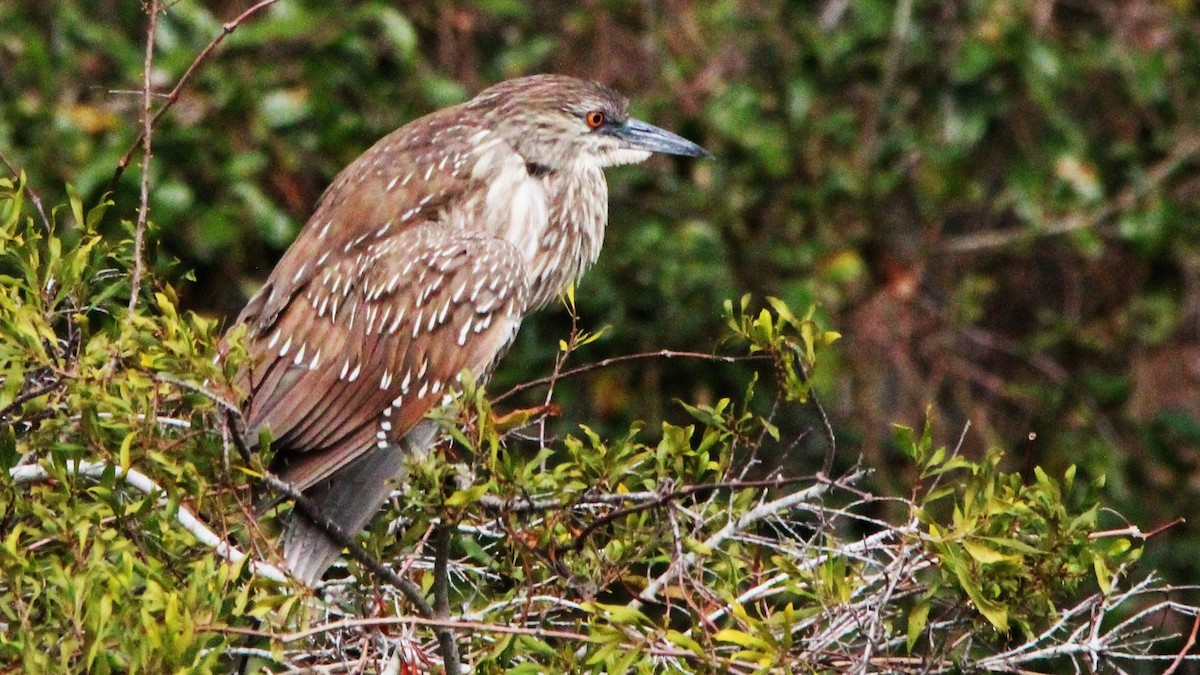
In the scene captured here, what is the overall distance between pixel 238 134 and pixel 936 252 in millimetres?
2620

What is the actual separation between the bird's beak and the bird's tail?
1.12 meters

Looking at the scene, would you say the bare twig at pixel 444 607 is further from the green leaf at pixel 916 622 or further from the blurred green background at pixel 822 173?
the blurred green background at pixel 822 173

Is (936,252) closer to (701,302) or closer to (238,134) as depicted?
(701,302)

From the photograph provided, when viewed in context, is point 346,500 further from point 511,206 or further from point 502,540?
point 511,206

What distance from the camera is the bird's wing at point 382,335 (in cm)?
413

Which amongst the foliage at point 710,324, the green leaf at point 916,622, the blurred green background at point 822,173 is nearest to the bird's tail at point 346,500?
the foliage at point 710,324

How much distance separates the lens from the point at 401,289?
4266mm

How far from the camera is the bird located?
4.09m

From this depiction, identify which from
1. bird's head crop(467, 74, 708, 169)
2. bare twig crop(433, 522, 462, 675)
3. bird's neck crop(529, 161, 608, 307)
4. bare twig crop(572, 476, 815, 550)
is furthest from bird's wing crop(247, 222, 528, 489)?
bare twig crop(572, 476, 815, 550)

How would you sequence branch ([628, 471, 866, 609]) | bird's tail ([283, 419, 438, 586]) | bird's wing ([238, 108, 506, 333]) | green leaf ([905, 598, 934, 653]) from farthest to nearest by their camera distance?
bird's wing ([238, 108, 506, 333]) → bird's tail ([283, 419, 438, 586]) → branch ([628, 471, 866, 609]) → green leaf ([905, 598, 934, 653])

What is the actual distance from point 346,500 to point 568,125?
1.28 m

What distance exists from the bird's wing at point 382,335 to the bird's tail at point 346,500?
5 cm

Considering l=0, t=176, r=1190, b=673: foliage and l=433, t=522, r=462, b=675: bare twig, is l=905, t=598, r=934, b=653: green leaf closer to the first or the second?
l=0, t=176, r=1190, b=673: foliage

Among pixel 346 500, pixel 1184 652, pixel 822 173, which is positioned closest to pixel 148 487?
pixel 346 500
